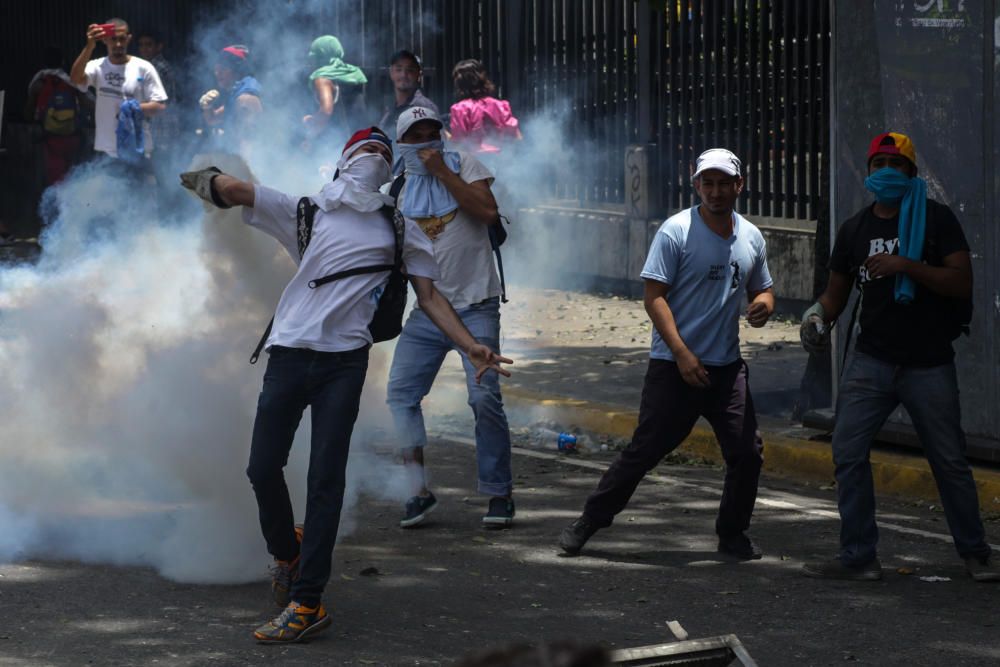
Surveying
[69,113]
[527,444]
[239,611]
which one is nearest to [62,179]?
[69,113]

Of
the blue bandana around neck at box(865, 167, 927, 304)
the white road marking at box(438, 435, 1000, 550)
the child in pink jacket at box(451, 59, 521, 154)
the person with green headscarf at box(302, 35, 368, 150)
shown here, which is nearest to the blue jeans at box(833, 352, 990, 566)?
the blue bandana around neck at box(865, 167, 927, 304)

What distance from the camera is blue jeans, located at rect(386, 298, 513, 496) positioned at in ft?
23.2

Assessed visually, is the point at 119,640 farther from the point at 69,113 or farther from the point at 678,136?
the point at 69,113

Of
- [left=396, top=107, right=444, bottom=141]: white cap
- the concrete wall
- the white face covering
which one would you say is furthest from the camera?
the concrete wall

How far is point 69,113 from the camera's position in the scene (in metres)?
17.9

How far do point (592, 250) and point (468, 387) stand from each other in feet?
27.0

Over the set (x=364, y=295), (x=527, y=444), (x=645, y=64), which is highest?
(x=645, y=64)

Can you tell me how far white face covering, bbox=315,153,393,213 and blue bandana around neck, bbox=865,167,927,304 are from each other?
179 cm

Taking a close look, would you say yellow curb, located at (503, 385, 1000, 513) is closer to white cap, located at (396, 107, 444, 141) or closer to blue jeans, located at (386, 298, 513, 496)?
blue jeans, located at (386, 298, 513, 496)

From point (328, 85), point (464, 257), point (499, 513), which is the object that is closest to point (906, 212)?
point (464, 257)

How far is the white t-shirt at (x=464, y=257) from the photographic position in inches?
277

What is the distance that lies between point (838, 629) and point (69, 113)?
45.9 feet

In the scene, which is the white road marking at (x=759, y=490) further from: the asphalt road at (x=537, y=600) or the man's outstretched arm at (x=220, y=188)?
the man's outstretched arm at (x=220, y=188)

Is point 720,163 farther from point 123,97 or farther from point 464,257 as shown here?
point 123,97
